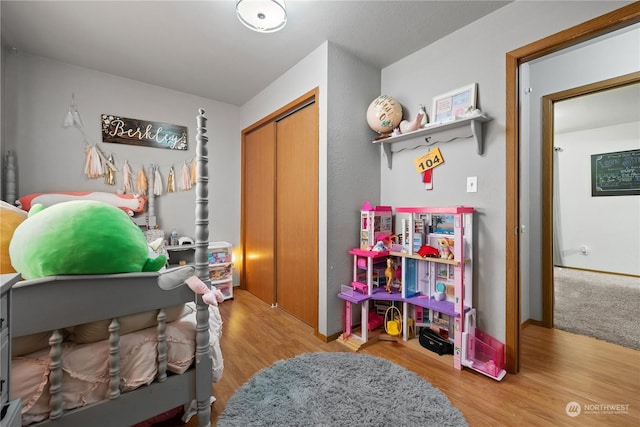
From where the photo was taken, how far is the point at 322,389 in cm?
145

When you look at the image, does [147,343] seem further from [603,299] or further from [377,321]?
[603,299]

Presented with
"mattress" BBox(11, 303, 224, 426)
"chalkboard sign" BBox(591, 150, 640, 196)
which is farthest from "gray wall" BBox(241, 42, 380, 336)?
"chalkboard sign" BBox(591, 150, 640, 196)

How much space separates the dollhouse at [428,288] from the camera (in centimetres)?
167

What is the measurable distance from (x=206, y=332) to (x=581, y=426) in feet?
5.83

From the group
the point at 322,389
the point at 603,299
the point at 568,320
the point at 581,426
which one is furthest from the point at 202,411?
the point at 603,299

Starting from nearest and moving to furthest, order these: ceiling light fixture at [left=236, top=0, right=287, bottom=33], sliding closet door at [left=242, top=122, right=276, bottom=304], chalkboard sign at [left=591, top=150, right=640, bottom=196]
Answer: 1. ceiling light fixture at [left=236, top=0, right=287, bottom=33]
2. sliding closet door at [left=242, top=122, right=276, bottom=304]
3. chalkboard sign at [left=591, top=150, right=640, bottom=196]

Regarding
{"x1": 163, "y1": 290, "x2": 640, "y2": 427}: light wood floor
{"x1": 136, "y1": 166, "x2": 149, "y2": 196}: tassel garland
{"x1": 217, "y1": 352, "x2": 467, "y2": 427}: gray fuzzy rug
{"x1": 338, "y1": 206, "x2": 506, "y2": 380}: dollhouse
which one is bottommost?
{"x1": 163, "y1": 290, "x2": 640, "y2": 427}: light wood floor

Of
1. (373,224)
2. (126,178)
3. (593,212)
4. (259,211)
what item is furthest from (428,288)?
(593,212)

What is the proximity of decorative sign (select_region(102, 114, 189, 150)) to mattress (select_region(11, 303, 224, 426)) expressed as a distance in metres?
2.55

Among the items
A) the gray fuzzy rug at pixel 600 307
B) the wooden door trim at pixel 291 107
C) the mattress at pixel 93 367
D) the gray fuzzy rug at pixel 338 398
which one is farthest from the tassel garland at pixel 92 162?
the gray fuzzy rug at pixel 600 307

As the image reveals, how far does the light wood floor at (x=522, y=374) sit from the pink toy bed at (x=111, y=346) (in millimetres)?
497

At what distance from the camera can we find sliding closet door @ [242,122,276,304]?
286 centimetres

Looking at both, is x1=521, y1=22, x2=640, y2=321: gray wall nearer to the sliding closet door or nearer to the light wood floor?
the light wood floor

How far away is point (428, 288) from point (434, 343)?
38 centimetres
